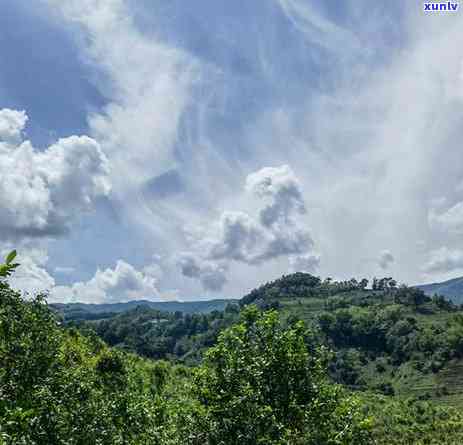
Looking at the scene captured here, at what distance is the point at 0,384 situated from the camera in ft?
87.7

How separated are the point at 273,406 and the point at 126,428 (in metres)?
13.0

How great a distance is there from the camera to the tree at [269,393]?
22828 mm

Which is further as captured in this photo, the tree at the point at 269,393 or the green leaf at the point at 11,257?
the tree at the point at 269,393

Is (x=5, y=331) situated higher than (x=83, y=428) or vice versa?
(x=5, y=331)

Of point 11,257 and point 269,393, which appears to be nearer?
point 11,257

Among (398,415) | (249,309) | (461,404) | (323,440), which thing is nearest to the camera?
(323,440)

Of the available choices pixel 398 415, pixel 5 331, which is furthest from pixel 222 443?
pixel 398 415

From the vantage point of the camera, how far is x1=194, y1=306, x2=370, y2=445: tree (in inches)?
899

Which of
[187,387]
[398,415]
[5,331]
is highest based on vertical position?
[5,331]

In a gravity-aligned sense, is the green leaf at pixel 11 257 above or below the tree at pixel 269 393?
above

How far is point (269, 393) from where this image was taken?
80.8ft

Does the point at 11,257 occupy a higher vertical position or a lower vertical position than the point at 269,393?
higher

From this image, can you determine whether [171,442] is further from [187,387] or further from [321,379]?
[321,379]

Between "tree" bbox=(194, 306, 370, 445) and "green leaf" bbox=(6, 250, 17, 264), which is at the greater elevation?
"green leaf" bbox=(6, 250, 17, 264)
